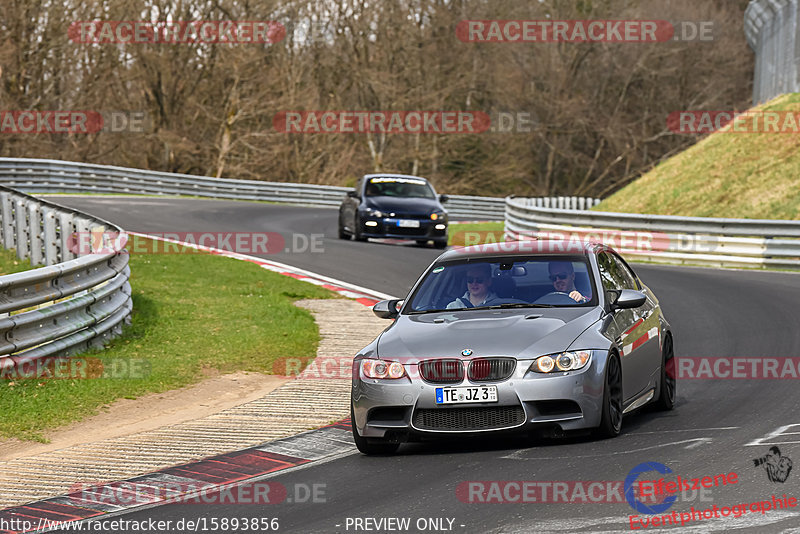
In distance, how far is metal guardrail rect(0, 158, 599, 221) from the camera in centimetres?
3853

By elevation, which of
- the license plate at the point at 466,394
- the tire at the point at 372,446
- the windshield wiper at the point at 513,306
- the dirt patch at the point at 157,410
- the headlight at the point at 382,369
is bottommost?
the dirt patch at the point at 157,410

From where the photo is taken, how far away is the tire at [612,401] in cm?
777

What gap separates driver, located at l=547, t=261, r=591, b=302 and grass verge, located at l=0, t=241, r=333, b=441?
3.99 metres

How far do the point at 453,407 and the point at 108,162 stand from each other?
4499cm

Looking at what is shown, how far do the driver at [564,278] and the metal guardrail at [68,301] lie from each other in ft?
15.2

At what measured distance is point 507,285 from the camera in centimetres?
888

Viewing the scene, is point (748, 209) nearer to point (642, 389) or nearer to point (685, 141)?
point (642, 389)

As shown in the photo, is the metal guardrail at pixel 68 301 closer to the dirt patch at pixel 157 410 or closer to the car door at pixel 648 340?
the dirt patch at pixel 157 410

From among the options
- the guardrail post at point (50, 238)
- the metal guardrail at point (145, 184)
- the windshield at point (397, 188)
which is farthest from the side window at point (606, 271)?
the metal guardrail at point (145, 184)

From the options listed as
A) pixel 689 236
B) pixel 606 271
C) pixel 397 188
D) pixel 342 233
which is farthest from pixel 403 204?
pixel 606 271

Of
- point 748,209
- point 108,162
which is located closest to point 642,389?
point 748,209

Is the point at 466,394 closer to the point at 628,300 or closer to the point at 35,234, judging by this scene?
the point at 628,300

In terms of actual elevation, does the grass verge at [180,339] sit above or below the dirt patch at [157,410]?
above

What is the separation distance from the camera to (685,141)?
64.3 meters
